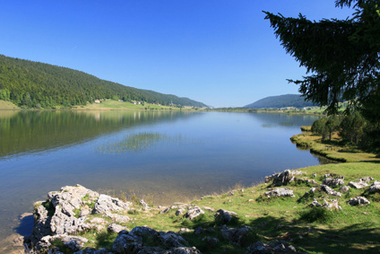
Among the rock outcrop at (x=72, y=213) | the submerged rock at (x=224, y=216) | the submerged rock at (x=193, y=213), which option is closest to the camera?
the rock outcrop at (x=72, y=213)

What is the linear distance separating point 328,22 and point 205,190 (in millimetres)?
20636

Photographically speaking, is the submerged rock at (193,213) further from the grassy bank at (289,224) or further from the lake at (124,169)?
the lake at (124,169)

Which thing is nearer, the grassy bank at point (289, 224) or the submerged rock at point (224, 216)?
the grassy bank at point (289, 224)

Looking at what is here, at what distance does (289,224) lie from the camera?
11250 mm

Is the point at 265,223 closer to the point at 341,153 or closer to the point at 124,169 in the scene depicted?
the point at 124,169

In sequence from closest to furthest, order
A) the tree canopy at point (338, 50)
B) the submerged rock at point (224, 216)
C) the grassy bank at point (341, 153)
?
1. the tree canopy at point (338, 50)
2. the submerged rock at point (224, 216)
3. the grassy bank at point (341, 153)

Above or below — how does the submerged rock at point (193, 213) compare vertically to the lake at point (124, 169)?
above

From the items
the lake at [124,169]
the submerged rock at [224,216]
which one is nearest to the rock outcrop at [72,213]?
the lake at [124,169]

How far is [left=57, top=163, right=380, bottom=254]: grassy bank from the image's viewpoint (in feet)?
27.8

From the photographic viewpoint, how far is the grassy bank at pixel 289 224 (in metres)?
8.48

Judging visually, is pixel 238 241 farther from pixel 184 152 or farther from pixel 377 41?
pixel 184 152

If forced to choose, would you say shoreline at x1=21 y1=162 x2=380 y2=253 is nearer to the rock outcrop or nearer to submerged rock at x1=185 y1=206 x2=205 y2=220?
submerged rock at x1=185 y1=206 x2=205 y2=220

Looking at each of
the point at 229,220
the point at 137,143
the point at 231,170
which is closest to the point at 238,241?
the point at 229,220

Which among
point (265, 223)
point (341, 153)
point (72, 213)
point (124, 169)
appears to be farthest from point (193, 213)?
point (341, 153)
